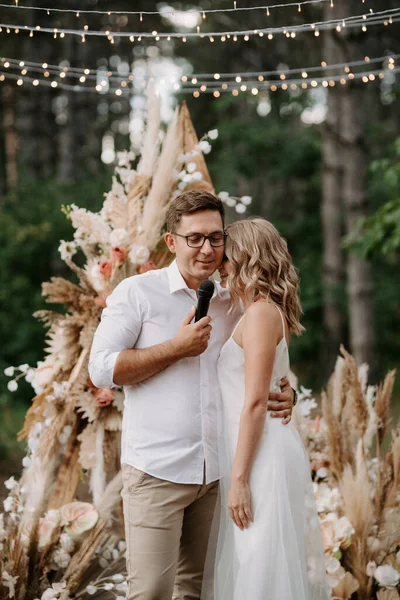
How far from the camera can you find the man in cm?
277

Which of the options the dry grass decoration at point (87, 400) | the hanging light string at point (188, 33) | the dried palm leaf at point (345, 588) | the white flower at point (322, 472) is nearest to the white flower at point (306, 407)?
the white flower at point (322, 472)

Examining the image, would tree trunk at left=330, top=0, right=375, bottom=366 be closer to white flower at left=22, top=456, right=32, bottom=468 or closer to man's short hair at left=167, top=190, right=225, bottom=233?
white flower at left=22, top=456, right=32, bottom=468

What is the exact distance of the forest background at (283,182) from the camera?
342 inches

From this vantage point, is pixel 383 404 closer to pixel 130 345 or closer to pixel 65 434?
pixel 65 434

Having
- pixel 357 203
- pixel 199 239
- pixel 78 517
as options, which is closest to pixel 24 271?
pixel 357 203

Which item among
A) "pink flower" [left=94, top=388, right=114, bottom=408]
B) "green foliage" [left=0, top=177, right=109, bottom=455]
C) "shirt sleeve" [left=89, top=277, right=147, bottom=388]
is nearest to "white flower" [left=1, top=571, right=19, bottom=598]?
"pink flower" [left=94, top=388, right=114, bottom=408]

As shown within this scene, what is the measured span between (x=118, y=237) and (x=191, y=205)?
125 cm

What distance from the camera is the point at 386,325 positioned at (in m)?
14.0

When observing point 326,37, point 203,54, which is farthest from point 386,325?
point 203,54

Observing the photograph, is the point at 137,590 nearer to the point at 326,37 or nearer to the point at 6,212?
the point at 326,37

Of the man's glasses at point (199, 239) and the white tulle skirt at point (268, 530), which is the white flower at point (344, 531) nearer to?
the white tulle skirt at point (268, 530)

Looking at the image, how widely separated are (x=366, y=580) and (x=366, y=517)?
338mm

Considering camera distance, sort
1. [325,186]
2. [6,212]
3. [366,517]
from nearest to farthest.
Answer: [366,517], [325,186], [6,212]

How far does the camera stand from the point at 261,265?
2.86m
